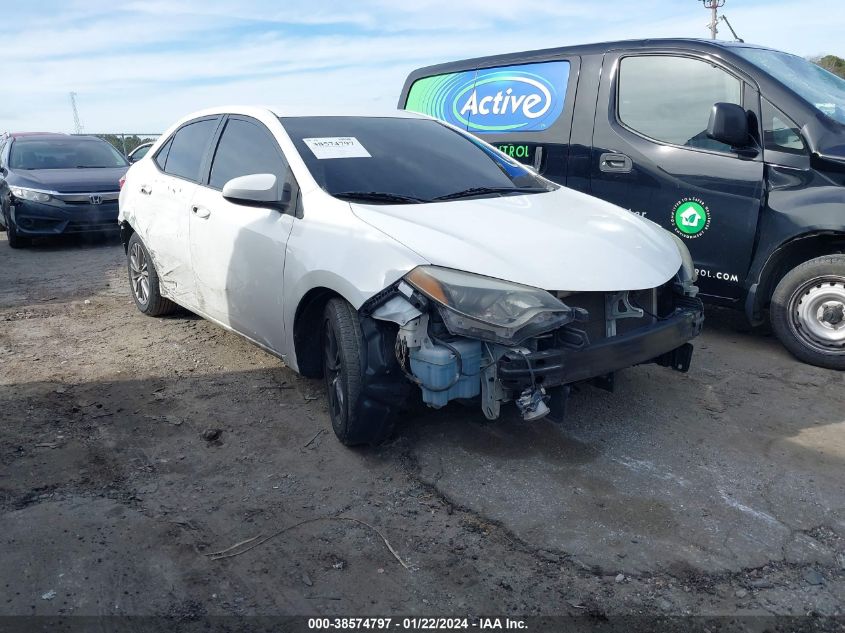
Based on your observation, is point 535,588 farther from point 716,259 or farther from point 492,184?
point 716,259

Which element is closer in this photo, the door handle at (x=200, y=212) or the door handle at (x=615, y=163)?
the door handle at (x=200, y=212)

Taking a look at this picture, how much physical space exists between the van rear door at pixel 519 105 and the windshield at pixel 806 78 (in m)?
1.26

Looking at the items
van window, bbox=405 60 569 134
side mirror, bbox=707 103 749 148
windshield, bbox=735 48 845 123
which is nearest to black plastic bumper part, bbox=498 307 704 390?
side mirror, bbox=707 103 749 148

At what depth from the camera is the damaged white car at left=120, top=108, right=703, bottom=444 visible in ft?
10.1

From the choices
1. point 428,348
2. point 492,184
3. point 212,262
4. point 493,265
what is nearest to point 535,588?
point 428,348

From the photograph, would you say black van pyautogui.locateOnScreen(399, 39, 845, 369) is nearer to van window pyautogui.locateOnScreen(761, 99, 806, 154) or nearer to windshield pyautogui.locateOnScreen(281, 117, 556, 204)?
van window pyautogui.locateOnScreen(761, 99, 806, 154)

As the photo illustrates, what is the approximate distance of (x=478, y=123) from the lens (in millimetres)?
6176

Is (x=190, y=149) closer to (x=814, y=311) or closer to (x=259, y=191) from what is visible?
(x=259, y=191)

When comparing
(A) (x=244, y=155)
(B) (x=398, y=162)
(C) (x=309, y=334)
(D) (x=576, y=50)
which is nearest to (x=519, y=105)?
(D) (x=576, y=50)

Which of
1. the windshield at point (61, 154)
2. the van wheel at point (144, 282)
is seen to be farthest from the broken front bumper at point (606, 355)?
the windshield at point (61, 154)

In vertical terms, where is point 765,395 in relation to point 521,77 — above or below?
below

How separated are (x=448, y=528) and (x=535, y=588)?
483 millimetres

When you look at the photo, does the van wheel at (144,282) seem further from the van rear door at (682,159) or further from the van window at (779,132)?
the van window at (779,132)

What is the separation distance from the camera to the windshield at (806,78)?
4.68 metres
